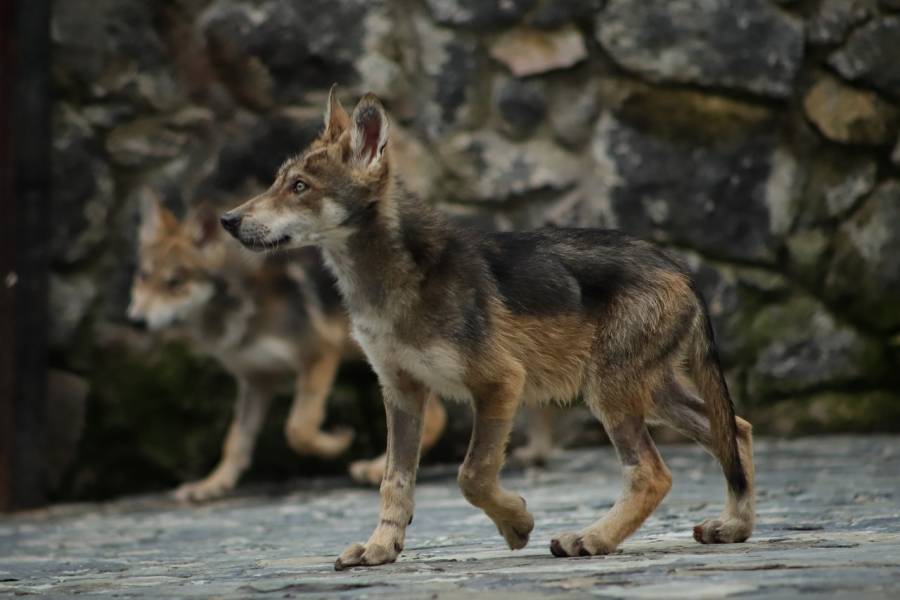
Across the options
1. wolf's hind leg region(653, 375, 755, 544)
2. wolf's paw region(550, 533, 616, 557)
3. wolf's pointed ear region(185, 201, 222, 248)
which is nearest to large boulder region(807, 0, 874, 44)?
wolf's pointed ear region(185, 201, 222, 248)

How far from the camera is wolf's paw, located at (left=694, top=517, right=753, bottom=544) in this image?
15.0ft

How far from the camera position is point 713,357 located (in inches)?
196

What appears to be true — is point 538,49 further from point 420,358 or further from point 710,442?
point 420,358

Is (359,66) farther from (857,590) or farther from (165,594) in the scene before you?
(857,590)

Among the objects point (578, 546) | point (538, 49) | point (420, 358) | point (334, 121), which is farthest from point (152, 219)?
point (578, 546)

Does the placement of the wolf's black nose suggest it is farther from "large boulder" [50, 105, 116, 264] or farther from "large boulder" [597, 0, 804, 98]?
"large boulder" [597, 0, 804, 98]

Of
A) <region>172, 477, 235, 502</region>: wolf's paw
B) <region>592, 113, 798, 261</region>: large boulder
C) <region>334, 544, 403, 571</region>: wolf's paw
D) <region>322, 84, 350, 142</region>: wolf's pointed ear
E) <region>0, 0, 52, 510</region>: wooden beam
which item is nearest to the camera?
<region>334, 544, 403, 571</region>: wolf's paw

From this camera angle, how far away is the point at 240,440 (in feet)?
27.1

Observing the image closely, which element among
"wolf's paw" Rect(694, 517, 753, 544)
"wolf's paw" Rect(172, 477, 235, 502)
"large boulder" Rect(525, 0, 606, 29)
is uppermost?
"large boulder" Rect(525, 0, 606, 29)

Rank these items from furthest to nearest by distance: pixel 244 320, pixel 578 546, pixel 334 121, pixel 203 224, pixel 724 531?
pixel 203 224 → pixel 244 320 → pixel 334 121 → pixel 724 531 → pixel 578 546

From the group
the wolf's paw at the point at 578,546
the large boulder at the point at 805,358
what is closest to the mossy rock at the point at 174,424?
the large boulder at the point at 805,358

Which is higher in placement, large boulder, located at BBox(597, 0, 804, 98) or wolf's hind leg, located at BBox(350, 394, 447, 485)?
large boulder, located at BBox(597, 0, 804, 98)

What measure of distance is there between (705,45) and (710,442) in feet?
11.9

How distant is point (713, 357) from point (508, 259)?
73cm
